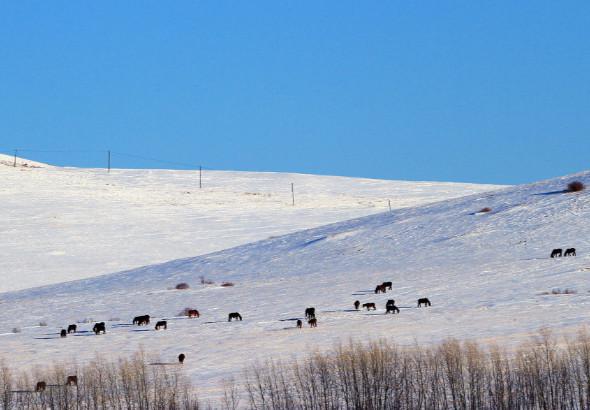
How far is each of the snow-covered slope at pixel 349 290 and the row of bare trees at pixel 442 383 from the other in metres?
3.25

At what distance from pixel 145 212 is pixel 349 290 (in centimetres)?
3624

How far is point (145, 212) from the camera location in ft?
243

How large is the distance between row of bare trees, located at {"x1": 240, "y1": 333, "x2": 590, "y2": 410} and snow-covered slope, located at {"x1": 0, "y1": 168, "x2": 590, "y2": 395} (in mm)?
3254

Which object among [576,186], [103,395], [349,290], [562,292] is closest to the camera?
[103,395]

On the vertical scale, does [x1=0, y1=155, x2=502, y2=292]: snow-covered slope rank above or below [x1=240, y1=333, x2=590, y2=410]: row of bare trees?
above

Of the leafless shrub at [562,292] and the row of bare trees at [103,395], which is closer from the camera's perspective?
the row of bare trees at [103,395]

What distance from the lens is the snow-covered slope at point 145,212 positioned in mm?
60375

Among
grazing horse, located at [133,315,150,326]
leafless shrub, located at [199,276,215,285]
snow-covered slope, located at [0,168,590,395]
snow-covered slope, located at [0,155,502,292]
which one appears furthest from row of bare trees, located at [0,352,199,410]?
snow-covered slope, located at [0,155,502,292]

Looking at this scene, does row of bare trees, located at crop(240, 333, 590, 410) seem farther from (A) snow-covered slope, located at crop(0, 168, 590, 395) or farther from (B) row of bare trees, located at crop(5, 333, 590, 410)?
(A) snow-covered slope, located at crop(0, 168, 590, 395)

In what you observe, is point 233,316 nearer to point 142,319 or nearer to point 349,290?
point 142,319

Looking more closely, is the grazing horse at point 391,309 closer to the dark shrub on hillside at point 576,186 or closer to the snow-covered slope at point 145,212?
the dark shrub on hillside at point 576,186

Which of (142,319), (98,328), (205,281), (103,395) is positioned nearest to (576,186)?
(205,281)

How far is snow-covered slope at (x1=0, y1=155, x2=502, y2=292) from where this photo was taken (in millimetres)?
60375

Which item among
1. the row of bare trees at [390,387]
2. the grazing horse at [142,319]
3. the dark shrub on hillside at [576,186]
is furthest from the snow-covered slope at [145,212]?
the row of bare trees at [390,387]
